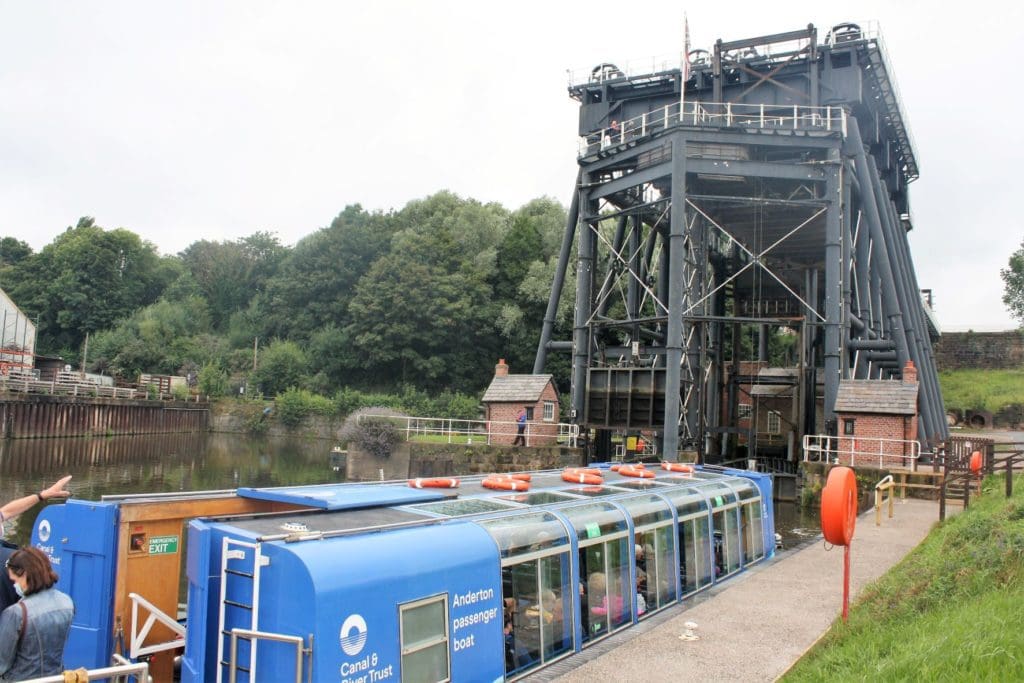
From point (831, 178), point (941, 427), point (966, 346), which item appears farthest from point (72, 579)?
point (966, 346)

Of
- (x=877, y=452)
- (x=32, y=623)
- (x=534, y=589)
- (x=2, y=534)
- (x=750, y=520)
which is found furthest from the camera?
(x=877, y=452)

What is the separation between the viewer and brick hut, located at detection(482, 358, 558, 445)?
30.3m

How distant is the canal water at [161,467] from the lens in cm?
2614

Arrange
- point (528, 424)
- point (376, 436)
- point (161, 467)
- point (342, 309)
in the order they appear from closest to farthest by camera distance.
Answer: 1. point (528, 424)
2. point (376, 436)
3. point (161, 467)
4. point (342, 309)

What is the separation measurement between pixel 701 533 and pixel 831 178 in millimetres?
20130

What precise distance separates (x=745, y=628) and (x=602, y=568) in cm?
203

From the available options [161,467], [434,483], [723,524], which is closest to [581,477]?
[434,483]

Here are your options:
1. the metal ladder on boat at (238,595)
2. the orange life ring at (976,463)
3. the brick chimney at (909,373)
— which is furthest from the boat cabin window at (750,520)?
the brick chimney at (909,373)

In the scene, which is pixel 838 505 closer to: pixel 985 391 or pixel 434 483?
pixel 434 483

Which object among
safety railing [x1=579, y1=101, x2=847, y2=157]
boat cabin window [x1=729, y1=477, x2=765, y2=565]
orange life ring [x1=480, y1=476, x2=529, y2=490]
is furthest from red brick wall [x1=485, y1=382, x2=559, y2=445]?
orange life ring [x1=480, y1=476, x2=529, y2=490]

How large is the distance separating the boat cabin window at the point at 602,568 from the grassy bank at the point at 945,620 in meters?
2.38

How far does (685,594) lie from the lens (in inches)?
474

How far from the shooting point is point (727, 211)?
33.6 metres

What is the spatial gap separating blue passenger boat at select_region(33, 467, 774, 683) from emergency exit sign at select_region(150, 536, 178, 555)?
0.05ft
